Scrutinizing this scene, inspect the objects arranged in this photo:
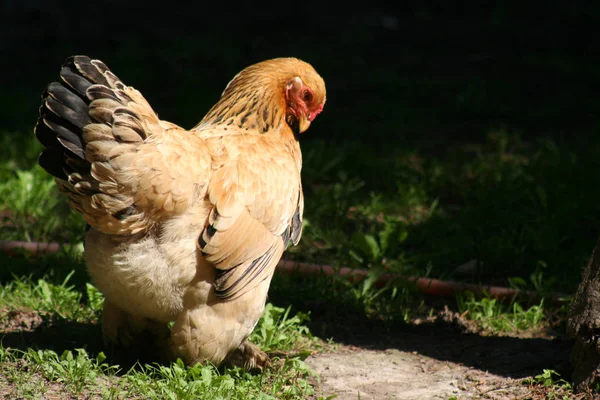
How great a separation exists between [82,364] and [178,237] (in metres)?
0.86

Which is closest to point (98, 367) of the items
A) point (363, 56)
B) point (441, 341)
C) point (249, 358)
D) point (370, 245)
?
point (249, 358)

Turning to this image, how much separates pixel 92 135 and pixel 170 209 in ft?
1.61

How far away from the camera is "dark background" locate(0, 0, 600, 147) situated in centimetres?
827

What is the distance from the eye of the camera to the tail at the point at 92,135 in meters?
3.40

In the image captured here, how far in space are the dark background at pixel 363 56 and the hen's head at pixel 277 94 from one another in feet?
10.7

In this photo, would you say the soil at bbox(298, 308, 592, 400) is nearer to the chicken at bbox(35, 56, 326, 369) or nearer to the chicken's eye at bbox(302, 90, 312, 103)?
the chicken at bbox(35, 56, 326, 369)

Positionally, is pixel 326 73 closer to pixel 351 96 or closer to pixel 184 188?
pixel 351 96

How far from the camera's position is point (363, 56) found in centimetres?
982

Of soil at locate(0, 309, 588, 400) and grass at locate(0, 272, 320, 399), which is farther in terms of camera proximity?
soil at locate(0, 309, 588, 400)

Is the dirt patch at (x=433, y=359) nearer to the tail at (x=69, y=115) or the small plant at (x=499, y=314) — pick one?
the small plant at (x=499, y=314)

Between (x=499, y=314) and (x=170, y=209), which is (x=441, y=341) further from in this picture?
(x=170, y=209)

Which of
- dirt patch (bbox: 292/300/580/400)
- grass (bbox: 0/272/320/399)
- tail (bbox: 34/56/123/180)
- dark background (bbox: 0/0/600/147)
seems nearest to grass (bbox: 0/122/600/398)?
grass (bbox: 0/272/320/399)

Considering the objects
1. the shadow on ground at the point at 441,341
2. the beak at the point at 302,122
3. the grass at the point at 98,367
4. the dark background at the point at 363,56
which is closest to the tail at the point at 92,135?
the grass at the point at 98,367

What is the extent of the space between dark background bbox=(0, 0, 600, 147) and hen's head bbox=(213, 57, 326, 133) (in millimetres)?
3248
